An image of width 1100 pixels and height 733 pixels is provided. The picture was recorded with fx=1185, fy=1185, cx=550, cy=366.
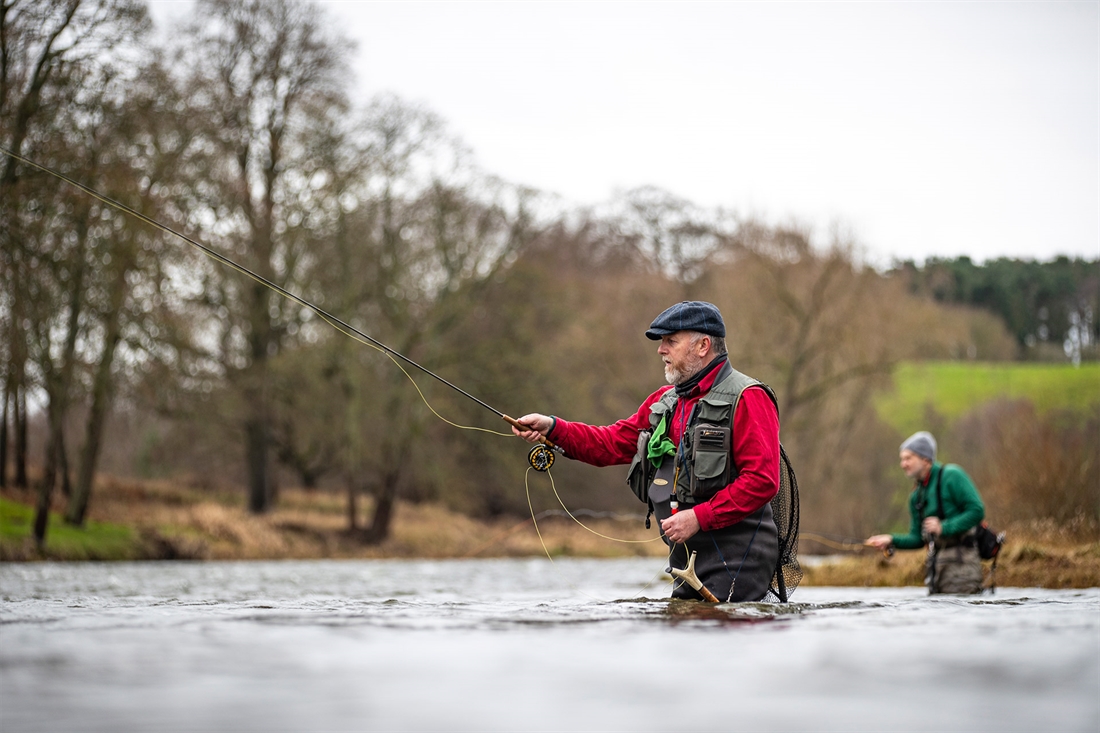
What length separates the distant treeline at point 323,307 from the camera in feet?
72.6

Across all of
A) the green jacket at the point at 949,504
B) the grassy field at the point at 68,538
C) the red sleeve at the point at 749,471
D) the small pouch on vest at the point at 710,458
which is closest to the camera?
the red sleeve at the point at 749,471

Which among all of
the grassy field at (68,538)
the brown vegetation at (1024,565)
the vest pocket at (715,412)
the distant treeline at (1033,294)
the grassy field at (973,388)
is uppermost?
the distant treeline at (1033,294)

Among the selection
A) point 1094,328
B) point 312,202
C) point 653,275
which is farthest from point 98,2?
point 1094,328

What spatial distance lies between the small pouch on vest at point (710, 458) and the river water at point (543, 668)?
0.59 metres

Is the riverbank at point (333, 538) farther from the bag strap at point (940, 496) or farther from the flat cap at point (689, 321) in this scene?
the flat cap at point (689, 321)

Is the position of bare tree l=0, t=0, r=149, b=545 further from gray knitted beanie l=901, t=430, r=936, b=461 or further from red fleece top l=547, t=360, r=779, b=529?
red fleece top l=547, t=360, r=779, b=529

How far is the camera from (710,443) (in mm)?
5691

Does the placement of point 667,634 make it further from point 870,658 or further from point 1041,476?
point 1041,476

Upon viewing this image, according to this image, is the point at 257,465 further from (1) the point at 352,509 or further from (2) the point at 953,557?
(2) the point at 953,557

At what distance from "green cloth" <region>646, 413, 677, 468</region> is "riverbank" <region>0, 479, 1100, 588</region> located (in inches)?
211

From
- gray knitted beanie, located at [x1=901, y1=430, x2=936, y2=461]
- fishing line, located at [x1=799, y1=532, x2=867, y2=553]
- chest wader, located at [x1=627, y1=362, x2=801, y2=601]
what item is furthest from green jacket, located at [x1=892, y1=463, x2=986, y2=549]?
chest wader, located at [x1=627, y1=362, x2=801, y2=601]

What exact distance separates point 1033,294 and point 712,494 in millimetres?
29525

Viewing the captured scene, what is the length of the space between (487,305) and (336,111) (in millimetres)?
7590

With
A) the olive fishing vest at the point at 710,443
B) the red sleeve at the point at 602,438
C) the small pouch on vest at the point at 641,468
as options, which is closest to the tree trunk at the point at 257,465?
the red sleeve at the point at 602,438
